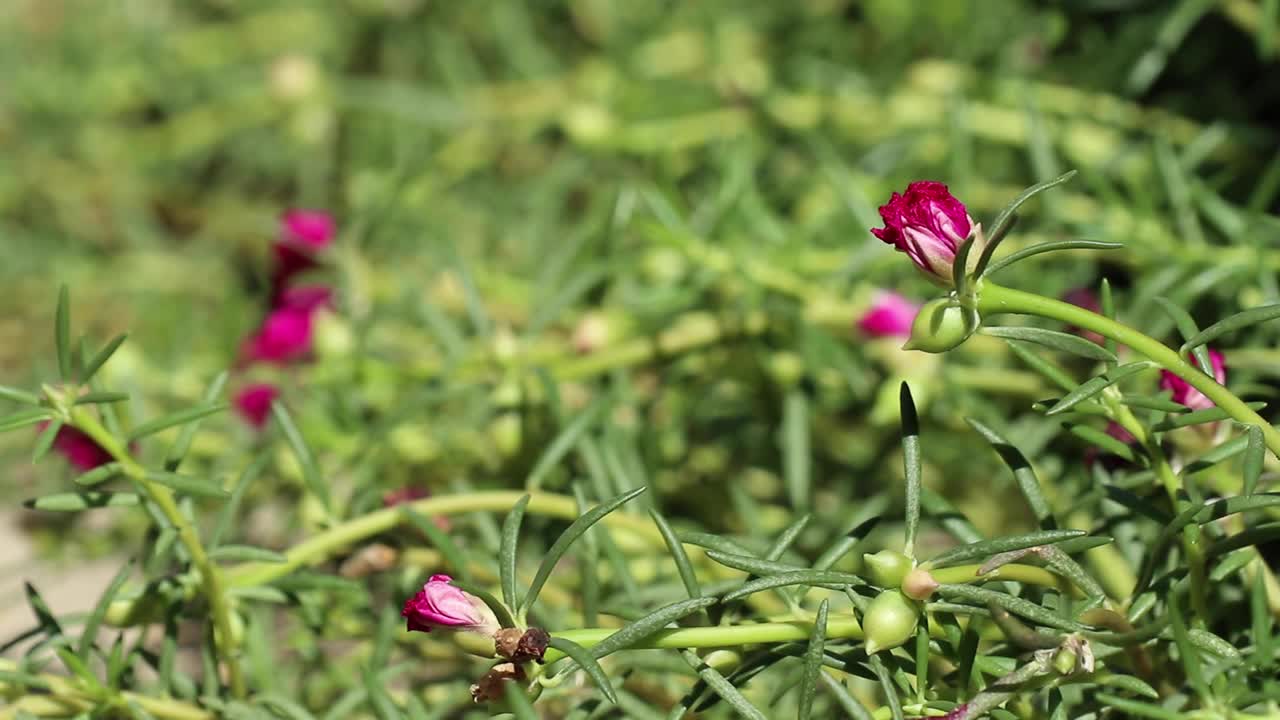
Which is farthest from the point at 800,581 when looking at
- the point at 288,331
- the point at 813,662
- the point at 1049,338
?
the point at 288,331

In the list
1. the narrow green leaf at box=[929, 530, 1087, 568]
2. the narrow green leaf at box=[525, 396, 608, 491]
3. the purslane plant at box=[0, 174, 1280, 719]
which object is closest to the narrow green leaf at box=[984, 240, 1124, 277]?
the purslane plant at box=[0, 174, 1280, 719]

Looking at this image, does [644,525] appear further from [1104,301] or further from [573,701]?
[1104,301]

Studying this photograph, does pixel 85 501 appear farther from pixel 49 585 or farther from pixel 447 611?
pixel 49 585

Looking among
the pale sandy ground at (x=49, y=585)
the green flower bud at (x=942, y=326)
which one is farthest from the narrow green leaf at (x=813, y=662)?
the pale sandy ground at (x=49, y=585)

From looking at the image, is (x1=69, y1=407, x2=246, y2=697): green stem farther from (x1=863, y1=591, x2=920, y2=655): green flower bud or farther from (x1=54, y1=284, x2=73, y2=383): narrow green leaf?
(x1=863, y1=591, x2=920, y2=655): green flower bud

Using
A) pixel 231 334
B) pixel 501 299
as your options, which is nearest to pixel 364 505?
pixel 501 299
